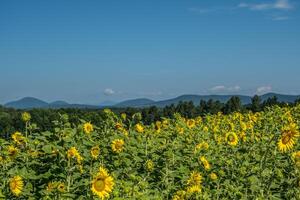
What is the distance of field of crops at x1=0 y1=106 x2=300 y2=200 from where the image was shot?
574 centimetres

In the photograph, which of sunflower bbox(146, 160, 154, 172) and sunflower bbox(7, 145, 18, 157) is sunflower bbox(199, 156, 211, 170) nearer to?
sunflower bbox(146, 160, 154, 172)

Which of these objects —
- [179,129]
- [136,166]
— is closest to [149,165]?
[136,166]

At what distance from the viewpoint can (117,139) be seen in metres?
7.71

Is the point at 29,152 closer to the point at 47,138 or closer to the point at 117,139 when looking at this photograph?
the point at 47,138

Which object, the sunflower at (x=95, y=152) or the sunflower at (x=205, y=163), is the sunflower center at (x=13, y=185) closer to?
the sunflower at (x=95, y=152)

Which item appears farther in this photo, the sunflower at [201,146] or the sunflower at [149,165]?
the sunflower at [201,146]

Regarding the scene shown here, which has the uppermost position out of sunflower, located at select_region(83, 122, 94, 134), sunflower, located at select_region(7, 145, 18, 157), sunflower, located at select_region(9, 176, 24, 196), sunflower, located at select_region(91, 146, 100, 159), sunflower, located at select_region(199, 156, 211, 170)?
sunflower, located at select_region(83, 122, 94, 134)

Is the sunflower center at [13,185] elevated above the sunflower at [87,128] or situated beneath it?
situated beneath

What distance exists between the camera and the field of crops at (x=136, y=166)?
5.74 metres

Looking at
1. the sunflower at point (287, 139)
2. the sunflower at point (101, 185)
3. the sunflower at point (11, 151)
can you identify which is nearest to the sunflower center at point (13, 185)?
the sunflower at point (101, 185)

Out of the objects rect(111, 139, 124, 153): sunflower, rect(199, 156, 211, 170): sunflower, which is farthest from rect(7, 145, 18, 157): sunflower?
rect(199, 156, 211, 170): sunflower

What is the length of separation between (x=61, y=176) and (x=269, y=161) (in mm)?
3443

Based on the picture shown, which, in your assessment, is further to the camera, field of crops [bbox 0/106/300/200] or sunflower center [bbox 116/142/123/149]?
sunflower center [bbox 116/142/123/149]

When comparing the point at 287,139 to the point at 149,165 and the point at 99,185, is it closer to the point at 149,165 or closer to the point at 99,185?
the point at 149,165
